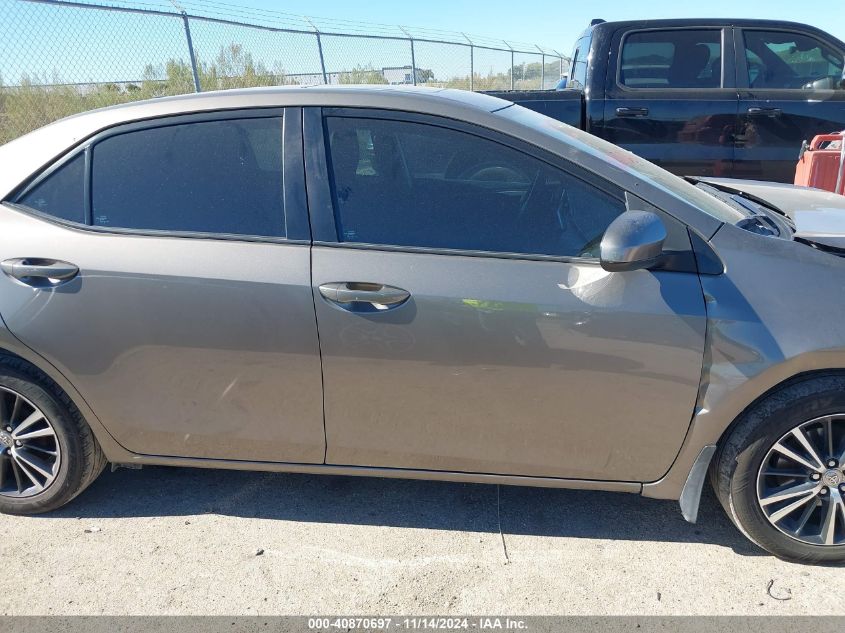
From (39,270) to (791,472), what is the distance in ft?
9.72

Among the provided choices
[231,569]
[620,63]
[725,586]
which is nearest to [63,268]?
[231,569]

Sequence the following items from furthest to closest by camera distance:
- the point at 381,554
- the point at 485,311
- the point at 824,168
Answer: the point at 824,168
the point at 381,554
the point at 485,311

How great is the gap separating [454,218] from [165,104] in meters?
1.26

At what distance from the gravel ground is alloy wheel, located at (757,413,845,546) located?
0.56 ft

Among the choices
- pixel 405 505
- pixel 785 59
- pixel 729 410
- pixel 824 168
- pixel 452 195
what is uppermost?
pixel 785 59

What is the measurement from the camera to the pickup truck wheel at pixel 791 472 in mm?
2463

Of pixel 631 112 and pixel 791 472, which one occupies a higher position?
pixel 631 112

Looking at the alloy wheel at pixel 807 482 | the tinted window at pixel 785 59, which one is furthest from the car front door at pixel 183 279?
the tinted window at pixel 785 59

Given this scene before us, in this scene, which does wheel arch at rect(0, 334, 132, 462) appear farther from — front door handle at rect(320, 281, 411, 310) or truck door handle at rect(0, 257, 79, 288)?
front door handle at rect(320, 281, 411, 310)

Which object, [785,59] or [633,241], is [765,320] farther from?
[785,59]

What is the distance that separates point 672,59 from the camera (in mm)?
6461

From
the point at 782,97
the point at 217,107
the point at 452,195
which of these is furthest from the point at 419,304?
the point at 782,97

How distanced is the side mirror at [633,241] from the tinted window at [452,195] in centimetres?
14

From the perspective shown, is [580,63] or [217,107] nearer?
[217,107]
